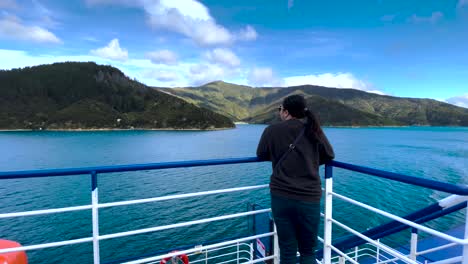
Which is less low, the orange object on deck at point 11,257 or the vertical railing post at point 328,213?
the vertical railing post at point 328,213

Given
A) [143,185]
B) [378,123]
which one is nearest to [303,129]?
[143,185]

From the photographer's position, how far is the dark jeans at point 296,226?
85.8 inches

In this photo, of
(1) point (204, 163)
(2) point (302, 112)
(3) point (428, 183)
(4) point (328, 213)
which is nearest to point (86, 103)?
(1) point (204, 163)

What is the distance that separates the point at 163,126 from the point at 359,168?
471 feet

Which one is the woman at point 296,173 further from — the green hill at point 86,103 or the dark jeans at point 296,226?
the green hill at point 86,103

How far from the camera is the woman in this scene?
2.17 metres

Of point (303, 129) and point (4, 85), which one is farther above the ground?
point (4, 85)

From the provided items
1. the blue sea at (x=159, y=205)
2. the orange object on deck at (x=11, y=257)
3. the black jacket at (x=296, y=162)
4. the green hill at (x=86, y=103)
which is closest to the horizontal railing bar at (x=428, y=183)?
the black jacket at (x=296, y=162)

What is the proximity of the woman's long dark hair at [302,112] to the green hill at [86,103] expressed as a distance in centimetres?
13510

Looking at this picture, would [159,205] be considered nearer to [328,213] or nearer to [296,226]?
[328,213]

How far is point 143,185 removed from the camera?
72.5ft

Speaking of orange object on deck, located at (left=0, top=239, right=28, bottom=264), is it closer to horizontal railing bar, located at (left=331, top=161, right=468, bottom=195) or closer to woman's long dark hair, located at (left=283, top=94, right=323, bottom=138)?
woman's long dark hair, located at (left=283, top=94, right=323, bottom=138)

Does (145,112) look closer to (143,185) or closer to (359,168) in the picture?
(143,185)

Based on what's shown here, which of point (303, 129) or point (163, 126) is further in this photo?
point (163, 126)
